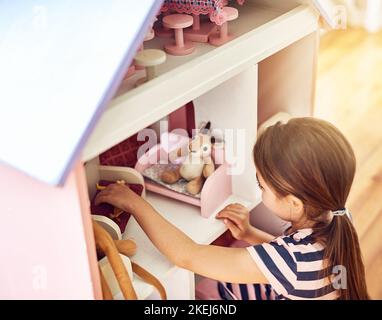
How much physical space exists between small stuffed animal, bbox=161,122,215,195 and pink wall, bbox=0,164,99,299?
14.9 inches

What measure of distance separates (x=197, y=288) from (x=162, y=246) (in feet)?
1.22

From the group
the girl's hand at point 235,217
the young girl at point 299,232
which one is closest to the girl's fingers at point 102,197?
the young girl at point 299,232

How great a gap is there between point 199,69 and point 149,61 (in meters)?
0.08

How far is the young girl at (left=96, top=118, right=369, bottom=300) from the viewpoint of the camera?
101 cm

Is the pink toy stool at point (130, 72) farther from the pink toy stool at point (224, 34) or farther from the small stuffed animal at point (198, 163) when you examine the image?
the small stuffed animal at point (198, 163)

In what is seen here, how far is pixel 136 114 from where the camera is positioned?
83 cm

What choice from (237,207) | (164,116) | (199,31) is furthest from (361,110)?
(164,116)

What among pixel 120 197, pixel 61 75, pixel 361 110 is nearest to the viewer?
pixel 61 75

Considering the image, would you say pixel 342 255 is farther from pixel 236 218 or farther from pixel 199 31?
pixel 199 31

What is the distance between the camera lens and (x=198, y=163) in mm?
1220

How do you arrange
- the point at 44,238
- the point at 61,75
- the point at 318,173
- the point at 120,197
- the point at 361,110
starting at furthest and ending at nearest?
1. the point at 361,110
2. the point at 120,197
3. the point at 318,173
4. the point at 44,238
5. the point at 61,75

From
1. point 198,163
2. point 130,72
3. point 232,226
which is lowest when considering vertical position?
point 232,226
